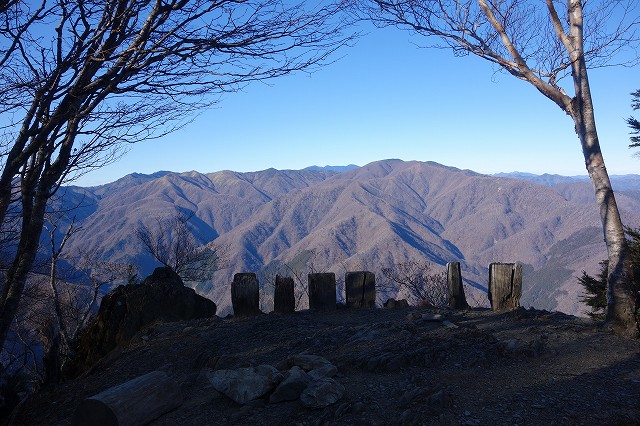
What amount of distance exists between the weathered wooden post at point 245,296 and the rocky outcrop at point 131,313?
1388 mm

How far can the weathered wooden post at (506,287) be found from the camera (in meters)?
7.80

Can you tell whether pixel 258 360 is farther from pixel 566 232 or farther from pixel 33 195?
pixel 566 232

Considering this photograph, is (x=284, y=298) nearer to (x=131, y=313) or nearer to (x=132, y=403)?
(x=131, y=313)

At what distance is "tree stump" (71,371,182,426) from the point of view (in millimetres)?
4098

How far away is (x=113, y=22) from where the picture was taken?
4590 mm

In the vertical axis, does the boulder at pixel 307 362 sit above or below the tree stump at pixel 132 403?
above

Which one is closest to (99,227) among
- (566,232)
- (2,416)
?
(566,232)

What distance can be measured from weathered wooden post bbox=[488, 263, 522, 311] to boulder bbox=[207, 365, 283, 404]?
4.63m

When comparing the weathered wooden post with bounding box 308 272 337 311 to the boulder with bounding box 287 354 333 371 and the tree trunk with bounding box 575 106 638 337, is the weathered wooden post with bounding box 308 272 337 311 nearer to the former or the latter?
the boulder with bounding box 287 354 333 371

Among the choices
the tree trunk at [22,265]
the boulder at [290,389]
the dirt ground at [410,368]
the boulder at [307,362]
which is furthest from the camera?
the tree trunk at [22,265]

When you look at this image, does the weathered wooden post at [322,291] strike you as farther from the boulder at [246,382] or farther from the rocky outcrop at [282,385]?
the boulder at [246,382]

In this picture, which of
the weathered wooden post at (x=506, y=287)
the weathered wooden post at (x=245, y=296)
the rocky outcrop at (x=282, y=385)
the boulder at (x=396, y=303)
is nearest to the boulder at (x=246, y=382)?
the rocky outcrop at (x=282, y=385)

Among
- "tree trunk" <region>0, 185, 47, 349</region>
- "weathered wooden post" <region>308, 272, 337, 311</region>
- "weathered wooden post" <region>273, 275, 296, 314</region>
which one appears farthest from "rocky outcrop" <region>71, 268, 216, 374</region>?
"tree trunk" <region>0, 185, 47, 349</region>

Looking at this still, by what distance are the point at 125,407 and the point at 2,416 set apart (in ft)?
9.48
